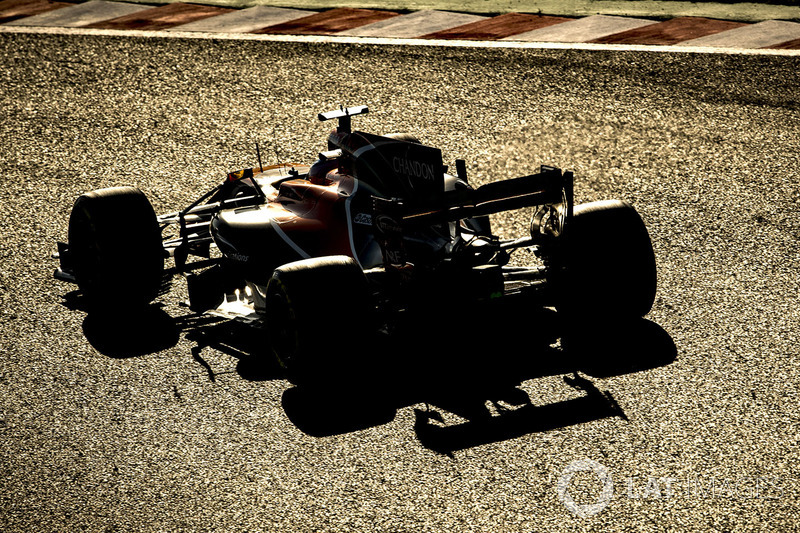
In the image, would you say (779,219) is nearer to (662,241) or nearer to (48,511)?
(662,241)

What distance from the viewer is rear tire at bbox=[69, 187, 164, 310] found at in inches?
317

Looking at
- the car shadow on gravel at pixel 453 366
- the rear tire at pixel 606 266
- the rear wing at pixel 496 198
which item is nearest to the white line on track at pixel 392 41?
the rear tire at pixel 606 266

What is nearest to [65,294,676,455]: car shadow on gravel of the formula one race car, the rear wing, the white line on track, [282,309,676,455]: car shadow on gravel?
[282,309,676,455]: car shadow on gravel

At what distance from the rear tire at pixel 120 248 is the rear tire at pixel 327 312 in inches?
74.6

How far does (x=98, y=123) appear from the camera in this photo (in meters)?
12.9

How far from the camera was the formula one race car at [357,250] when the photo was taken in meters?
6.65

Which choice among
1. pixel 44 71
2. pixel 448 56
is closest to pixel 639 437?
pixel 448 56

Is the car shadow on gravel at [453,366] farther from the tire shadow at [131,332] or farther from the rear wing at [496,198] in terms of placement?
the rear wing at [496,198]

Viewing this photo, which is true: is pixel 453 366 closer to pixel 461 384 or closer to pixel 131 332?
pixel 461 384

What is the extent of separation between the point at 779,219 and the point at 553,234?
135 inches

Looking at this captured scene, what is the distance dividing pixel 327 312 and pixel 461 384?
1042 mm

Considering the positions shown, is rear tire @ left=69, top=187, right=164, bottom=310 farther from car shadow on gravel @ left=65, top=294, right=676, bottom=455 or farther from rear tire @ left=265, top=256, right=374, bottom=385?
rear tire @ left=265, top=256, right=374, bottom=385

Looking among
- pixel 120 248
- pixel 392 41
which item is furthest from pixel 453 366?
pixel 392 41

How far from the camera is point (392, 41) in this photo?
14828mm
